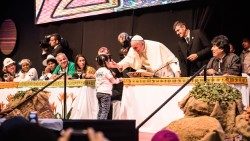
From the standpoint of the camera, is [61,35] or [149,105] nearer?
[149,105]

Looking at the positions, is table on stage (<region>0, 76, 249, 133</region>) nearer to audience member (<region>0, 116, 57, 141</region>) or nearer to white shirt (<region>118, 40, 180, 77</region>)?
white shirt (<region>118, 40, 180, 77</region>)

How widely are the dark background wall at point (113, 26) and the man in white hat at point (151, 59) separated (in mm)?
1260

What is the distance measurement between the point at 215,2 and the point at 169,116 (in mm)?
2760

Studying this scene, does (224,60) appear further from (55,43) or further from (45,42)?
(45,42)

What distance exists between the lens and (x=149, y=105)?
7523 mm

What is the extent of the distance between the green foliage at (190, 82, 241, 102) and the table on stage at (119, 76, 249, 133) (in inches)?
47.3

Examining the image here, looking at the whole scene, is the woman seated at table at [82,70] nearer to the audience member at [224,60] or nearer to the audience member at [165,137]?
the audience member at [224,60]

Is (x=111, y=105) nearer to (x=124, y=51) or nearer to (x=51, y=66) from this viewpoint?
(x=124, y=51)

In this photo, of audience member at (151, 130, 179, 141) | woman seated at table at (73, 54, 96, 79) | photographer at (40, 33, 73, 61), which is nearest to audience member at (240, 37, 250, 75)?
woman seated at table at (73, 54, 96, 79)

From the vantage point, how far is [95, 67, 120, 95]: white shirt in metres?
8.04

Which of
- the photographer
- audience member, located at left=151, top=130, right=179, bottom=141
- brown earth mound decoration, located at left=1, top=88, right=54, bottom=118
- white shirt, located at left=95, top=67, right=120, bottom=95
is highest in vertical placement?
the photographer

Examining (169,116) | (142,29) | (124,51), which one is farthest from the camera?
(142,29)

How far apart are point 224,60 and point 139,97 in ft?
5.42

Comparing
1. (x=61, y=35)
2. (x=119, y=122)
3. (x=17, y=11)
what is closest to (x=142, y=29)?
(x=61, y=35)
